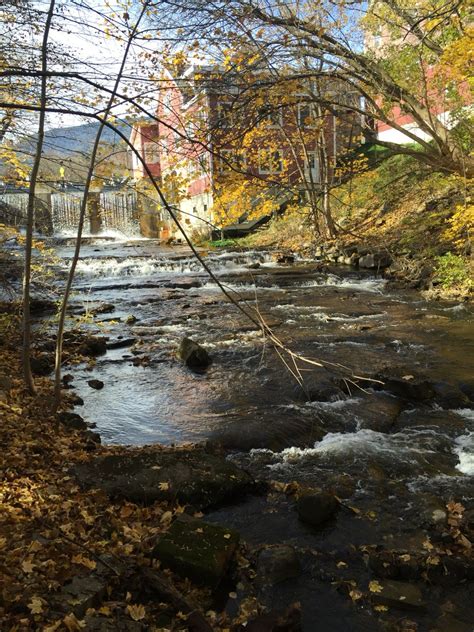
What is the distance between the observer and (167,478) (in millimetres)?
5297

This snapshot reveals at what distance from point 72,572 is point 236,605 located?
47.9 inches

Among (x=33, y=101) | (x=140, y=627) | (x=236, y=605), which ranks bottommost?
(x=236, y=605)

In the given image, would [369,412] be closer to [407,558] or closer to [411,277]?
[407,558]

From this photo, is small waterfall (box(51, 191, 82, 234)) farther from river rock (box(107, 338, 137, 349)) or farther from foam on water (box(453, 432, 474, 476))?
foam on water (box(453, 432, 474, 476))

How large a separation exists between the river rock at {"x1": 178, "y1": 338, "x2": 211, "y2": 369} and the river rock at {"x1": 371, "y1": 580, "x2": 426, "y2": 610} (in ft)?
20.7

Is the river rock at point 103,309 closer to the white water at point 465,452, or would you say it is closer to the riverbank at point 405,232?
the riverbank at point 405,232

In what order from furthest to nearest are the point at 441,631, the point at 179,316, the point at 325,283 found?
the point at 325,283, the point at 179,316, the point at 441,631

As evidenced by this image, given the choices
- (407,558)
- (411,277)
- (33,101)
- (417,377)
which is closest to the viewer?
(407,558)

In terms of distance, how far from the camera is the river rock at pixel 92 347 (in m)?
11.0

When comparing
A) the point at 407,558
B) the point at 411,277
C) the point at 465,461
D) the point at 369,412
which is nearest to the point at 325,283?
the point at 411,277

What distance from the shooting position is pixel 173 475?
5.34 meters

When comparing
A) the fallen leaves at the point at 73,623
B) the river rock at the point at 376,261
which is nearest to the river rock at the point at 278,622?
the fallen leaves at the point at 73,623

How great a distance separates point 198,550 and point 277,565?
0.68 m

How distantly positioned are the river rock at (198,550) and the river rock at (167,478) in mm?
904
